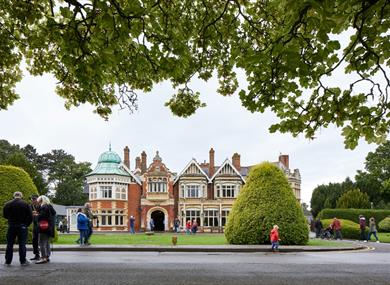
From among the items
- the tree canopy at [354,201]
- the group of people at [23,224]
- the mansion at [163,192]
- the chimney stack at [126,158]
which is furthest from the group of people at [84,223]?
the tree canopy at [354,201]

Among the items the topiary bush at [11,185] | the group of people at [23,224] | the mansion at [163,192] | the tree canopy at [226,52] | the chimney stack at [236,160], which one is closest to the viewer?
the tree canopy at [226,52]

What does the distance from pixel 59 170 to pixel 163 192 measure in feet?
130

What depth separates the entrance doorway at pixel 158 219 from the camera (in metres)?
59.4

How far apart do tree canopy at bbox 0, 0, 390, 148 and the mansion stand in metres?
45.2

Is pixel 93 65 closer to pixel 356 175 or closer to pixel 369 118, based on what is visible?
pixel 369 118

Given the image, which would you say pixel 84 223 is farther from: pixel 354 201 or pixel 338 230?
pixel 354 201

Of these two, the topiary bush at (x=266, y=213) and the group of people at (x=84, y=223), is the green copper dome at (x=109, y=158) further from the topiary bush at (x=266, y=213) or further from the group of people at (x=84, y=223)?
the group of people at (x=84, y=223)

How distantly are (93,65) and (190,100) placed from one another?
4.18m

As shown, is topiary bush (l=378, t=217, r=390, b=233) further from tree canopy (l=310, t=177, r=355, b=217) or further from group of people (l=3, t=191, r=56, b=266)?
group of people (l=3, t=191, r=56, b=266)

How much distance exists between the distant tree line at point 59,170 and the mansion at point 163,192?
21983 millimetres

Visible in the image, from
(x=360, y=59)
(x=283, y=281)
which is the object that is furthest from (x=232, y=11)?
Result: (x=283, y=281)

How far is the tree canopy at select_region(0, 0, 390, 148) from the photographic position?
6.61 meters

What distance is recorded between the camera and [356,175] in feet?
236

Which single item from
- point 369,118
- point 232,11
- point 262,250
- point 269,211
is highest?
point 232,11
